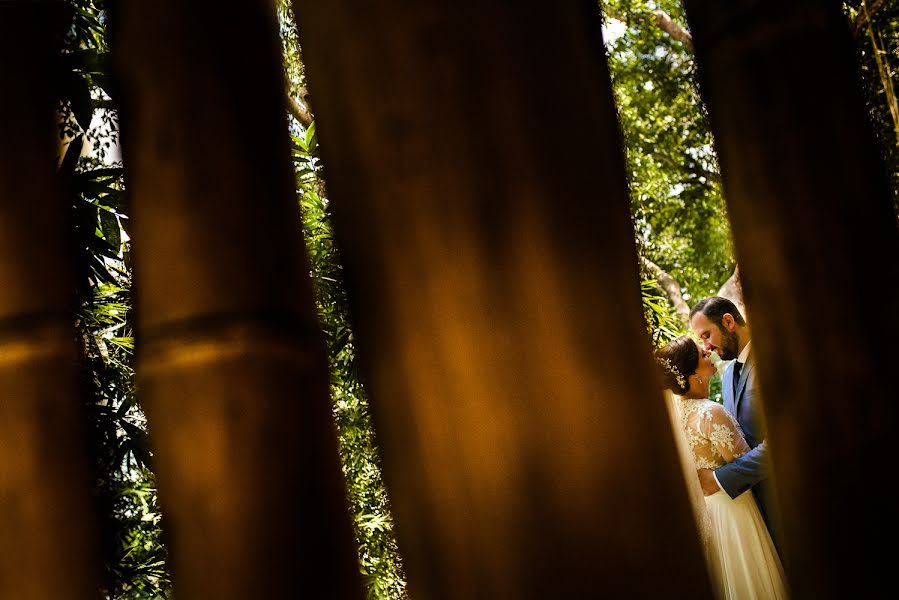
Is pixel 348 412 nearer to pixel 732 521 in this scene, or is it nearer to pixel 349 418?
pixel 349 418

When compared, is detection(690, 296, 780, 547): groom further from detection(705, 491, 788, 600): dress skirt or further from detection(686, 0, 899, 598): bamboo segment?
detection(686, 0, 899, 598): bamboo segment

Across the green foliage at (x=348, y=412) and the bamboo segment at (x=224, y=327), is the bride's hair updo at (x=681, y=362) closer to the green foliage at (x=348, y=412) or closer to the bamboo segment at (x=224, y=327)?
the green foliage at (x=348, y=412)

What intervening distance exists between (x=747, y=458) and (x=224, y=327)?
233cm

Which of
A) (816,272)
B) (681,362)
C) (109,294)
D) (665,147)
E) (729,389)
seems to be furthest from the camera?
(665,147)

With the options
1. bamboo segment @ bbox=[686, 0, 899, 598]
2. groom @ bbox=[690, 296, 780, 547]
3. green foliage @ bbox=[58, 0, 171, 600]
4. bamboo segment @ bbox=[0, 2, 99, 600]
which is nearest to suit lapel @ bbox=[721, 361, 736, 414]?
groom @ bbox=[690, 296, 780, 547]

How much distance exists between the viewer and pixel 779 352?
0.70 metres

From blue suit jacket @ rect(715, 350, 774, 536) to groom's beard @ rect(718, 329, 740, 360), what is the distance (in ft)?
0.10

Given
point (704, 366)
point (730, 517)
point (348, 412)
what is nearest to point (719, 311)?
point (704, 366)

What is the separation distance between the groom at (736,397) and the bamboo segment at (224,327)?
2049 mm

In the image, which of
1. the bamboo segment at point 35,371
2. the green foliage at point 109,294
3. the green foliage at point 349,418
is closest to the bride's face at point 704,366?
the green foliage at point 349,418

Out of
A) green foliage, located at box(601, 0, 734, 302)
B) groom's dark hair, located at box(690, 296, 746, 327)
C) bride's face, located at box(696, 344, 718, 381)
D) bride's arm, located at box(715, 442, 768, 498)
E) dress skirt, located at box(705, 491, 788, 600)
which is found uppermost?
green foliage, located at box(601, 0, 734, 302)

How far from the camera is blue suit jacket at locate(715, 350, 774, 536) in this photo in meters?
2.73

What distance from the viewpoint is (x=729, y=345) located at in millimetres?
3053

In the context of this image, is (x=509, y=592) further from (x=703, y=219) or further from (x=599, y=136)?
(x=703, y=219)
